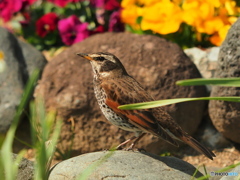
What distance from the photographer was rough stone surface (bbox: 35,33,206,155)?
20.2 ft

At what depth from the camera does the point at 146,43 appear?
653cm

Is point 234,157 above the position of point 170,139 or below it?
below

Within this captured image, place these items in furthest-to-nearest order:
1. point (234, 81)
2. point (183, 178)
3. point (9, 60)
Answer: point (9, 60), point (183, 178), point (234, 81)

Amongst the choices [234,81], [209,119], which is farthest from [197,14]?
[234,81]

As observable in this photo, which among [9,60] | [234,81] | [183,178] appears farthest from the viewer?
[9,60]

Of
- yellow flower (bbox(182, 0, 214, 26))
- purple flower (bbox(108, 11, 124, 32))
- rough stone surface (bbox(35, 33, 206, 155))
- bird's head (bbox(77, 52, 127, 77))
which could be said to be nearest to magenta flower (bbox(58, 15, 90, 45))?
purple flower (bbox(108, 11, 124, 32))

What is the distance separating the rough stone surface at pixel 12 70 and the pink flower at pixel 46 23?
835 mm

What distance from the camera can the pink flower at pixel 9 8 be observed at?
330 inches

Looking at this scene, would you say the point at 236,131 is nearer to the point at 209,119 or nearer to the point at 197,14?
the point at 209,119

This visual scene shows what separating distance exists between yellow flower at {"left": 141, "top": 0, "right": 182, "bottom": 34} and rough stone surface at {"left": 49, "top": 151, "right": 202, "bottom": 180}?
8.33 feet

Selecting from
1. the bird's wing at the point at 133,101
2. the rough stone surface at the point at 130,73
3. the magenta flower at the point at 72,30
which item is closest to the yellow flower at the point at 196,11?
the rough stone surface at the point at 130,73

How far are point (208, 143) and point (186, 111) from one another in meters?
0.56

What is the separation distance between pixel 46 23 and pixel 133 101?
388 cm

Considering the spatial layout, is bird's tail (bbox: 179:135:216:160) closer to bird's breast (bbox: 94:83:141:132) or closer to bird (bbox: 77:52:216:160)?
bird (bbox: 77:52:216:160)
